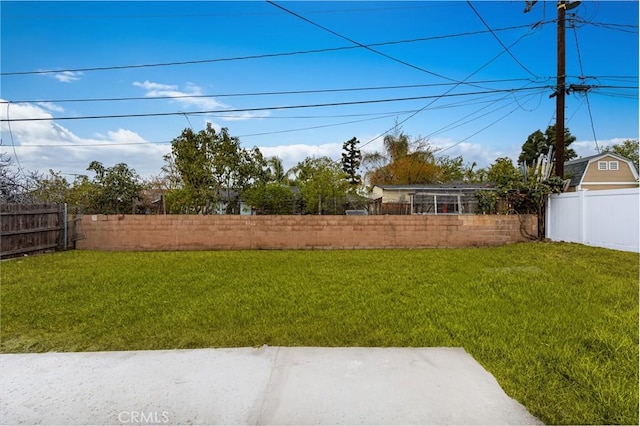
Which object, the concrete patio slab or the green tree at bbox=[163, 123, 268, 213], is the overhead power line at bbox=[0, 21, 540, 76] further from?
the concrete patio slab

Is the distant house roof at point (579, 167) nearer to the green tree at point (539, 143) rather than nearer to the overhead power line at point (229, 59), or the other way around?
the green tree at point (539, 143)

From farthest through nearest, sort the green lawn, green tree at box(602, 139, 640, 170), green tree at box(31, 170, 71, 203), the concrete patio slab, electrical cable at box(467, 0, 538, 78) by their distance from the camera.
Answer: green tree at box(602, 139, 640, 170)
green tree at box(31, 170, 71, 203)
electrical cable at box(467, 0, 538, 78)
the green lawn
the concrete patio slab

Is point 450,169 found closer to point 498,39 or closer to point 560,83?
point 498,39

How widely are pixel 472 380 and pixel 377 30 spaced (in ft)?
33.8

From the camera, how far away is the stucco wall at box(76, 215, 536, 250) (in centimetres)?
987

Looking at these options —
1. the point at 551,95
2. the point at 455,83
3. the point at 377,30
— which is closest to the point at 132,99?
the point at 377,30

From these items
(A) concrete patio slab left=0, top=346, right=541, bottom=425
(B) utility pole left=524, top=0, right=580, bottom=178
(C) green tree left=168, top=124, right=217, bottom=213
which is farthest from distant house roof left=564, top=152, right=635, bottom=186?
(A) concrete patio slab left=0, top=346, right=541, bottom=425

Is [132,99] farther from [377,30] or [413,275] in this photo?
[413,275]

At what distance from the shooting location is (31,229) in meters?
8.97

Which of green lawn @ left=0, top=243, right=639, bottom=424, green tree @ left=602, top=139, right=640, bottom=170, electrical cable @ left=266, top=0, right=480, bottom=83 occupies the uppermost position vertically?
green tree @ left=602, top=139, right=640, bottom=170

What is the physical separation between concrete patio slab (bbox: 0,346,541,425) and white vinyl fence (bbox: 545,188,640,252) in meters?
7.37

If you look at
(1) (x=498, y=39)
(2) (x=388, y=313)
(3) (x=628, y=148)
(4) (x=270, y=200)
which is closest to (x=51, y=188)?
(4) (x=270, y=200)

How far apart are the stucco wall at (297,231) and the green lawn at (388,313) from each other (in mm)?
2815

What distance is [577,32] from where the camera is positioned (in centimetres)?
1009
